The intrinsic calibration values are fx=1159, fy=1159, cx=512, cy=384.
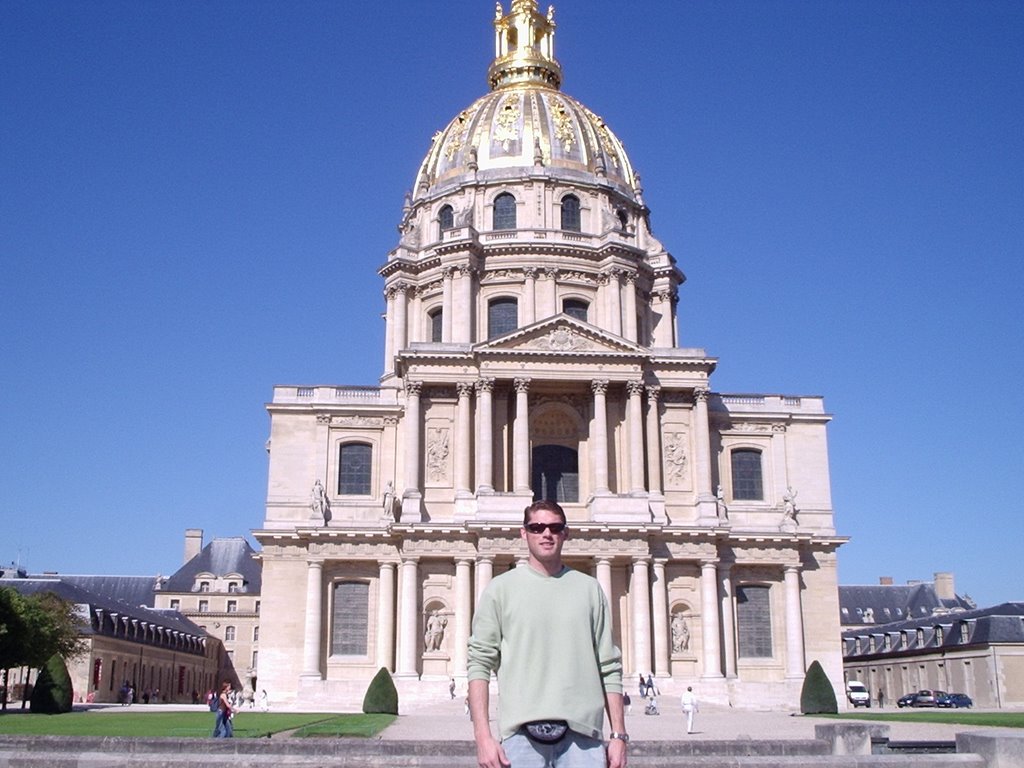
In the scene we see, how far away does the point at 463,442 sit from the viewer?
47.9 metres

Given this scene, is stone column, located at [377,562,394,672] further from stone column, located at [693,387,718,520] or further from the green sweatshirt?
the green sweatshirt

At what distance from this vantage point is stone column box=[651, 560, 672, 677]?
1767 inches

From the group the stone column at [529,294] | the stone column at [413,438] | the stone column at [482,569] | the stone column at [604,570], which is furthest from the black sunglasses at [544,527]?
the stone column at [529,294]

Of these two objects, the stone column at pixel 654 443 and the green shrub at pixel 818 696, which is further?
the stone column at pixel 654 443

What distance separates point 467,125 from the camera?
64688mm

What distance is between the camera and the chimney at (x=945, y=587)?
91.3 metres

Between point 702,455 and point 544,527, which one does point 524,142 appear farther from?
point 544,527

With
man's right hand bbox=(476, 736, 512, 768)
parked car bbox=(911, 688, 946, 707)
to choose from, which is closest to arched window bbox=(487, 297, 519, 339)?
parked car bbox=(911, 688, 946, 707)

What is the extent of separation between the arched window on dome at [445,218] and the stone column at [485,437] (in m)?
15.5

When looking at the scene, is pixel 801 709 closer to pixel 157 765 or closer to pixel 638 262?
pixel 638 262

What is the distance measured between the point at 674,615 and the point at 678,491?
214 inches

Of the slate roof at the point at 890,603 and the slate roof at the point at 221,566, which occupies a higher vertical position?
the slate roof at the point at 221,566

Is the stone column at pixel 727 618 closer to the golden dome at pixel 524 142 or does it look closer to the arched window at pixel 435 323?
the arched window at pixel 435 323

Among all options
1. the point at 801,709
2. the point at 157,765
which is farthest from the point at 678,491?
the point at 157,765
